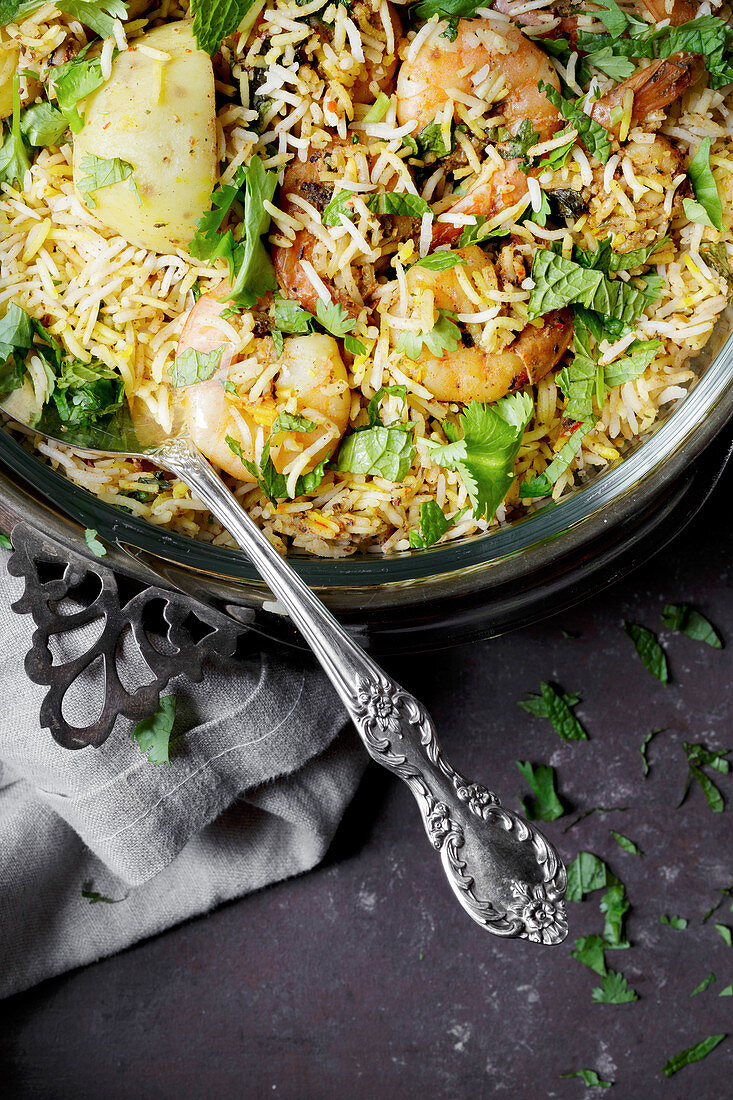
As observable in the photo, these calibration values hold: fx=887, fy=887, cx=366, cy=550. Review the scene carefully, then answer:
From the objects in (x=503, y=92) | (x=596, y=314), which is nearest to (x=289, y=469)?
(x=596, y=314)

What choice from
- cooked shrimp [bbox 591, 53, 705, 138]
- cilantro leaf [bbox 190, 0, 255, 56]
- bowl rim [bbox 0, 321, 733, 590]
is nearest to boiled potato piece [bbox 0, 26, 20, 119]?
cilantro leaf [bbox 190, 0, 255, 56]

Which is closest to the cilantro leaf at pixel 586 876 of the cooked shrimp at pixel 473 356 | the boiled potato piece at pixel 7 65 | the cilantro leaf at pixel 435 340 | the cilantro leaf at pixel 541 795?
the cilantro leaf at pixel 541 795

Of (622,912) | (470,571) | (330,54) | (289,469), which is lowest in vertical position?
(622,912)

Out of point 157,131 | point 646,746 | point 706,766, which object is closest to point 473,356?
point 157,131

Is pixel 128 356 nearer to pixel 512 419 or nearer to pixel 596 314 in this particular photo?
pixel 512 419

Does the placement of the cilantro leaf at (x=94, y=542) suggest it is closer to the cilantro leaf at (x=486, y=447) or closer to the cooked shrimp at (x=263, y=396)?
the cooked shrimp at (x=263, y=396)

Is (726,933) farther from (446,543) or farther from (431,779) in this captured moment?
(446,543)
